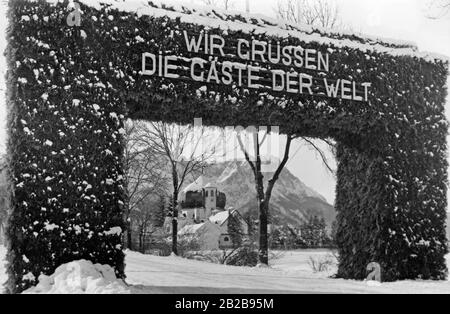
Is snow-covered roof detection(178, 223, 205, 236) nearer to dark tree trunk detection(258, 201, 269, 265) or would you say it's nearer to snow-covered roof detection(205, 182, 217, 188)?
snow-covered roof detection(205, 182, 217, 188)

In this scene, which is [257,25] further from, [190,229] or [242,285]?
[190,229]

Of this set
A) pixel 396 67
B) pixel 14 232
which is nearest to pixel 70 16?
pixel 14 232

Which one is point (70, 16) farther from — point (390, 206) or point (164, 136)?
point (164, 136)

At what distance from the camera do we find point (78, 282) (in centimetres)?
755

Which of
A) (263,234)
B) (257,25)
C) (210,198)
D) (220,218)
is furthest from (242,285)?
(210,198)

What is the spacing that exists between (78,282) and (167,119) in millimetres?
3435

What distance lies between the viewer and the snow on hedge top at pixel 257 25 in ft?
30.4

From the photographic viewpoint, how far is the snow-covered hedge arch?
807 centimetres

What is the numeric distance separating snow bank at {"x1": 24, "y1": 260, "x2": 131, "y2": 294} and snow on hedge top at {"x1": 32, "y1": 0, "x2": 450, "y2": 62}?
4156 millimetres

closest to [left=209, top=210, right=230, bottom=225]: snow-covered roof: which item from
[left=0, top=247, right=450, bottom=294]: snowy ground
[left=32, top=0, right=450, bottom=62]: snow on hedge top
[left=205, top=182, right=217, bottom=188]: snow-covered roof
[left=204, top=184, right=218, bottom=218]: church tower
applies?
[left=204, top=184, right=218, bottom=218]: church tower

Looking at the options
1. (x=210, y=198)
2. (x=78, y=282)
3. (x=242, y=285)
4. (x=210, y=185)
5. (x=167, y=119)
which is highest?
(x=167, y=119)

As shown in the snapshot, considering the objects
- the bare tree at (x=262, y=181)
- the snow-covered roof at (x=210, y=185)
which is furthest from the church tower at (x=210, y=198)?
the bare tree at (x=262, y=181)

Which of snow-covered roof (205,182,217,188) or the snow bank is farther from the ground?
snow-covered roof (205,182,217,188)
